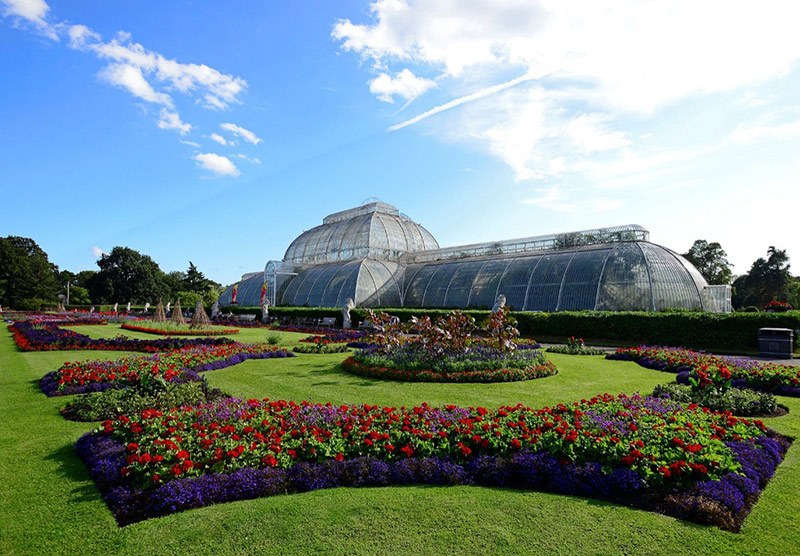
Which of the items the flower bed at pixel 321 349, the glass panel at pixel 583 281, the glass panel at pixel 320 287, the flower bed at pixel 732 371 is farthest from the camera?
the glass panel at pixel 320 287

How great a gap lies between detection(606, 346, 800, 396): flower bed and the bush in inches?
12.9

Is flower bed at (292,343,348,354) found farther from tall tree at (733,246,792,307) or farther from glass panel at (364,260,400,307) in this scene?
tall tree at (733,246,792,307)

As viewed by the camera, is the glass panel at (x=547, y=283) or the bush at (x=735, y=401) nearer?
the bush at (x=735, y=401)

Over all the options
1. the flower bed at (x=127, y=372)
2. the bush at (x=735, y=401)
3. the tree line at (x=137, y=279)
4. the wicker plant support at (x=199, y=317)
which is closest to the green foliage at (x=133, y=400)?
the flower bed at (x=127, y=372)

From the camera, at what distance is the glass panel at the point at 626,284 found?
26.5 m

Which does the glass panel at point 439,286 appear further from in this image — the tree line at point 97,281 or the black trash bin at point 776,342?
the tree line at point 97,281

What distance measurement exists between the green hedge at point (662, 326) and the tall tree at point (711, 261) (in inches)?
1471

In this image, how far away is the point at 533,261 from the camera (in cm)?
3356

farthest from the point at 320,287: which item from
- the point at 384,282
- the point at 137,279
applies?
the point at 137,279

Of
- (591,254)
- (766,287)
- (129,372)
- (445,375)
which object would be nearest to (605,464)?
(445,375)

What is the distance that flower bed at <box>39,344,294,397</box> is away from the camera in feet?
32.5

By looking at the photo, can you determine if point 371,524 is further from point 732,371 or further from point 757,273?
point 757,273

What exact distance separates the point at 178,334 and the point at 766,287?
216ft

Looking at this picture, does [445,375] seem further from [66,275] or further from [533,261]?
[66,275]
